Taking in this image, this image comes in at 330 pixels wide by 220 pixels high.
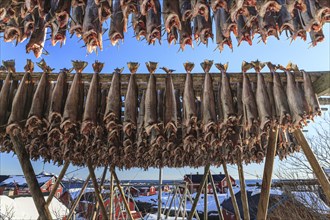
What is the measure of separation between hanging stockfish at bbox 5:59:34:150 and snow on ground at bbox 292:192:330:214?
1259 cm

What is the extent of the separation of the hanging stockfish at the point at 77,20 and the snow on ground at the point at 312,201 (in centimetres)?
1294

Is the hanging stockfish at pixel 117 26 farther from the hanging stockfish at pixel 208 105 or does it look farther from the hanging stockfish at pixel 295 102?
the hanging stockfish at pixel 295 102

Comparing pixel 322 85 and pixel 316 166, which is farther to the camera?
pixel 316 166

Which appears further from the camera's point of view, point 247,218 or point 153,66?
point 247,218

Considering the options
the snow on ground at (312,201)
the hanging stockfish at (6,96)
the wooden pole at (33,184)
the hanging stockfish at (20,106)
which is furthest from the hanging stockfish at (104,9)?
the snow on ground at (312,201)

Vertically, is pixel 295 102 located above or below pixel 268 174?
above

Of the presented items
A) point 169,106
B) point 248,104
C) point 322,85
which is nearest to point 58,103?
point 169,106

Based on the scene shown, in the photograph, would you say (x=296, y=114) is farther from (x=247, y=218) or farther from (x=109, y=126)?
(x=247, y=218)

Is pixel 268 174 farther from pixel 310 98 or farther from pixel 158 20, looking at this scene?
pixel 158 20

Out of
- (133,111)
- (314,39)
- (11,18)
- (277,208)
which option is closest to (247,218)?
(133,111)

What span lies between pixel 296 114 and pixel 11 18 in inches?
105

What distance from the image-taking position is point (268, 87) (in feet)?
10.4

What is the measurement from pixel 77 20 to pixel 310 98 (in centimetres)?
241

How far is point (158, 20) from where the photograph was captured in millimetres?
2113
